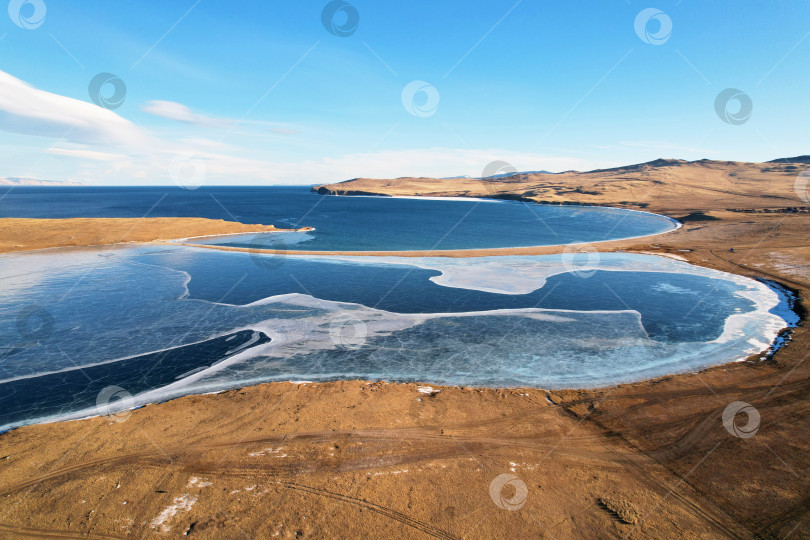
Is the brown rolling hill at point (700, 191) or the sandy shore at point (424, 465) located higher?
the brown rolling hill at point (700, 191)

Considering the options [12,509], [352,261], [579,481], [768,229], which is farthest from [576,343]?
[768,229]

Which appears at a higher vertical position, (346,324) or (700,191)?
(700,191)

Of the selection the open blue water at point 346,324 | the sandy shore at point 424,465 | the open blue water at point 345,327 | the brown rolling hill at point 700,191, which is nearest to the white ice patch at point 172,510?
the sandy shore at point 424,465

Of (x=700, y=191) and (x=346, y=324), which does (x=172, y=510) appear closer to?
(x=346, y=324)

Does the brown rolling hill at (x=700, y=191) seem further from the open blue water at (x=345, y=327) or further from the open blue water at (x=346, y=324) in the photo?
the open blue water at (x=345, y=327)

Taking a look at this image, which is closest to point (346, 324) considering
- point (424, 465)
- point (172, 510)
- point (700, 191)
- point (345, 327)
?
point (345, 327)

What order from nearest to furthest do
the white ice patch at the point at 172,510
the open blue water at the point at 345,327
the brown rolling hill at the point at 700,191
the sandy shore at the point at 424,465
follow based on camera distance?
1. the white ice patch at the point at 172,510
2. the sandy shore at the point at 424,465
3. the open blue water at the point at 345,327
4. the brown rolling hill at the point at 700,191

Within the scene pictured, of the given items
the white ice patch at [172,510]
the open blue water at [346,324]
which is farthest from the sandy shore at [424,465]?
the open blue water at [346,324]

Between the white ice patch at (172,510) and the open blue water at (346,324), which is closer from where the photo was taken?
the white ice patch at (172,510)

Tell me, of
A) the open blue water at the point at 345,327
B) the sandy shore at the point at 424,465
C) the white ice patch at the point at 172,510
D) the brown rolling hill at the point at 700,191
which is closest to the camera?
the white ice patch at the point at 172,510
